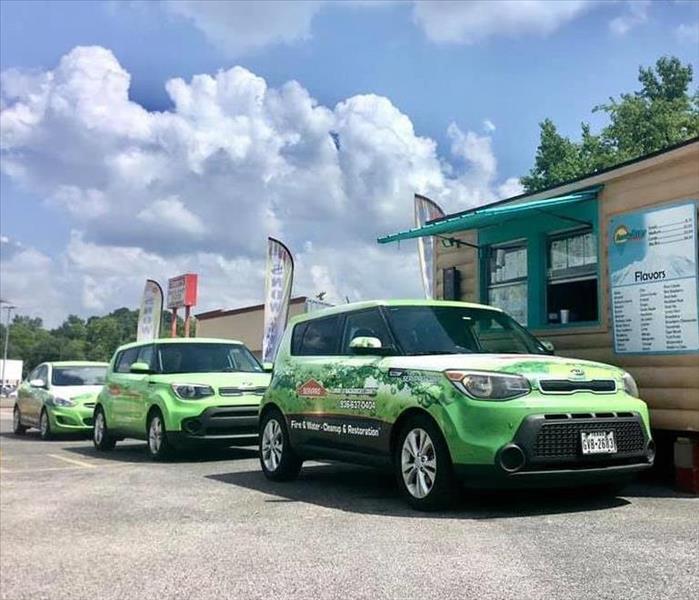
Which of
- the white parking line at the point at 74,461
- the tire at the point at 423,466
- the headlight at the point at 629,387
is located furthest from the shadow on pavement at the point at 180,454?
the headlight at the point at 629,387

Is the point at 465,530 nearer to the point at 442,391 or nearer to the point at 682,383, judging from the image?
the point at 442,391

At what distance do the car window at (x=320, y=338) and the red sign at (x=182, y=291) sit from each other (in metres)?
23.4

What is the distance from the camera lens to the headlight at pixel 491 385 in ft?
20.1

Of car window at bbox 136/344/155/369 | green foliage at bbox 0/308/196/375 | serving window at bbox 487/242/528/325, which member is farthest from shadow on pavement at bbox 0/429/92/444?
Result: green foliage at bbox 0/308/196/375

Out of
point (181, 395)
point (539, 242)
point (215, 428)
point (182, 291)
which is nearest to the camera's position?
point (539, 242)

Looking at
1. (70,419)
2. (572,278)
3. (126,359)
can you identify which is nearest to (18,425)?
(70,419)

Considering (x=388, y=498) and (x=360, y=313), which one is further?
(x=360, y=313)

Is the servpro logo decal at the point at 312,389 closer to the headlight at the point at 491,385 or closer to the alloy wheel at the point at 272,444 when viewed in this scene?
the alloy wheel at the point at 272,444

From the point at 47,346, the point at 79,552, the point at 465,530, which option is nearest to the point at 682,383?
the point at 465,530

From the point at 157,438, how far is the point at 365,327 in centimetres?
474

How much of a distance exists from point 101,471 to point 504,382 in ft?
19.2

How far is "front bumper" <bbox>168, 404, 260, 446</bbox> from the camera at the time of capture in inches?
416

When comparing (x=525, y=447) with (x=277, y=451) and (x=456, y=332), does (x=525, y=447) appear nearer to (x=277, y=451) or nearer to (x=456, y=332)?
(x=456, y=332)

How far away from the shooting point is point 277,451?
27.8 feet
